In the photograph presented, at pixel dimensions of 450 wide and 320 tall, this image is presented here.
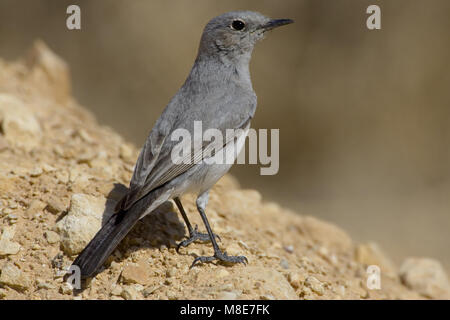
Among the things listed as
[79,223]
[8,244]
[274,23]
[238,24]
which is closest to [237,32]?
[238,24]

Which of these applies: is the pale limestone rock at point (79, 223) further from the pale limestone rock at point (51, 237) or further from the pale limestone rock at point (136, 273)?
the pale limestone rock at point (136, 273)

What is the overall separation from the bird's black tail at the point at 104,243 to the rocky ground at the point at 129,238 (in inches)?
9.7

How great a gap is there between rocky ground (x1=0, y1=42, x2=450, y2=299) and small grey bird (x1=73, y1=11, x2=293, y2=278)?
269mm

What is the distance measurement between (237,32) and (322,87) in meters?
7.46

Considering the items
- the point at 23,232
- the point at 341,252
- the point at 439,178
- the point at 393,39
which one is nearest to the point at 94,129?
the point at 23,232

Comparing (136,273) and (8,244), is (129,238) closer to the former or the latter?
(136,273)

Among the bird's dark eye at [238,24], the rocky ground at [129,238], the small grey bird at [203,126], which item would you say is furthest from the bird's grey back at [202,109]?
the rocky ground at [129,238]

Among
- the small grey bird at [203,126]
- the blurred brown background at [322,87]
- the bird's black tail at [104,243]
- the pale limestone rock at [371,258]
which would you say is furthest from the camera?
the blurred brown background at [322,87]

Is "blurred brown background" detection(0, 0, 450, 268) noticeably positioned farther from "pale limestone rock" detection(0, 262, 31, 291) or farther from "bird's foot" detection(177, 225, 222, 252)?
"pale limestone rock" detection(0, 262, 31, 291)

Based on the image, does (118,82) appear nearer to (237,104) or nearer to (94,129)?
(94,129)

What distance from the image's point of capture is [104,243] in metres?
4.50

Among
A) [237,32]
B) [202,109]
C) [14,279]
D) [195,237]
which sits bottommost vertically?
[14,279]

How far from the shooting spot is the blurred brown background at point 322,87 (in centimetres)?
1233

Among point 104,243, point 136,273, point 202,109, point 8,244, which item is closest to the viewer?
point 104,243
